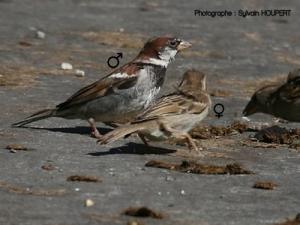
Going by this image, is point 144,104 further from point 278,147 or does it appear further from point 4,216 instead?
point 4,216

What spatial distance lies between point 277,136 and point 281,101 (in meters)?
1.17

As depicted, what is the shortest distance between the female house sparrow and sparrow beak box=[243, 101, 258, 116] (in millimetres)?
1852

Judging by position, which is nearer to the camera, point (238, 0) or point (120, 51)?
point (120, 51)

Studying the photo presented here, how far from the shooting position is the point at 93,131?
9.29 meters

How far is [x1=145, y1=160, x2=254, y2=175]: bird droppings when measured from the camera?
25.7 ft

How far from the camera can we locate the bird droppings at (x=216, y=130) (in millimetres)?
9586

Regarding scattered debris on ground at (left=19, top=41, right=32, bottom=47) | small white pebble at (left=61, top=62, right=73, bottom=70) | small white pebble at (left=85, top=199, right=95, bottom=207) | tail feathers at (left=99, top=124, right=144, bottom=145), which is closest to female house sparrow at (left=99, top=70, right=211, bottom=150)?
tail feathers at (left=99, top=124, right=144, bottom=145)

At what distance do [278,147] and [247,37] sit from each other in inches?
304

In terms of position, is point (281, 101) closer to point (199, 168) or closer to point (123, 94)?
point (123, 94)

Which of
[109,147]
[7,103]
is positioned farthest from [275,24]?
[109,147]

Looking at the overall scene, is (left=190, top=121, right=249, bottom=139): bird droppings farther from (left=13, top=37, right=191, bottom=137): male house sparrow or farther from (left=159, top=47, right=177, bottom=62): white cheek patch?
(left=159, top=47, right=177, bottom=62): white cheek patch

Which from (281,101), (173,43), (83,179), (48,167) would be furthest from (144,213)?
(281,101)

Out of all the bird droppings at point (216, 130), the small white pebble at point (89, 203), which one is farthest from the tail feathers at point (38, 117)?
the small white pebble at point (89, 203)

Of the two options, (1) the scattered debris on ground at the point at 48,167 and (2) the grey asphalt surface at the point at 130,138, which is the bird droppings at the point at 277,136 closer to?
(2) the grey asphalt surface at the point at 130,138
